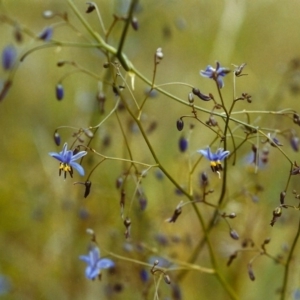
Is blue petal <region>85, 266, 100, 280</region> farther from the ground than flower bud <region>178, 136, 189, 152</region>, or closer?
closer

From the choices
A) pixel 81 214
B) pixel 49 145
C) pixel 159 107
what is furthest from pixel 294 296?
pixel 159 107

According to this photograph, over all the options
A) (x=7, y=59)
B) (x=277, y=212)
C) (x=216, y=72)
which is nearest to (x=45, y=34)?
(x=7, y=59)

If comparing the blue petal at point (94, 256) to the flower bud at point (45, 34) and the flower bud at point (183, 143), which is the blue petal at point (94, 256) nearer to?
the flower bud at point (183, 143)

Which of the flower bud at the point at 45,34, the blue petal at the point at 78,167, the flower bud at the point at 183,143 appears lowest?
the blue petal at the point at 78,167

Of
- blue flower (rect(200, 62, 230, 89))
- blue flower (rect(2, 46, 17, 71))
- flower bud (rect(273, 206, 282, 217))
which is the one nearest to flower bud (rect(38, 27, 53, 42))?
blue flower (rect(2, 46, 17, 71))

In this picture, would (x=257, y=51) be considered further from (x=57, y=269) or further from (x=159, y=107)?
(x=57, y=269)

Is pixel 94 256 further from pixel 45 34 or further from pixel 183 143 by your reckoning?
pixel 45 34

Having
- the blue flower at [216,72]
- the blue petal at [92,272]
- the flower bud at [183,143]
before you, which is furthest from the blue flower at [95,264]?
the blue flower at [216,72]

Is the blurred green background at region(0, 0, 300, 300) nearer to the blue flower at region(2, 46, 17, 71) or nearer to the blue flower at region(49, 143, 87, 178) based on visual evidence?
the blue flower at region(2, 46, 17, 71)
